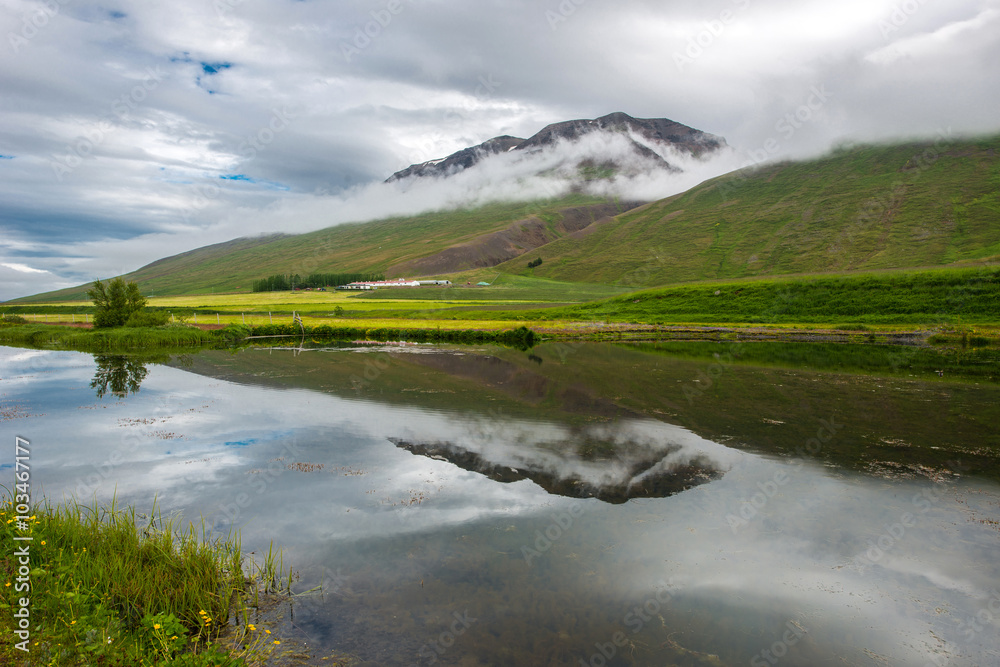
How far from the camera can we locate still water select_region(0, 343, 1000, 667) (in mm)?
9039

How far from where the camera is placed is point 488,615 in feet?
30.7

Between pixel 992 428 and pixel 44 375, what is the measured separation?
51558mm

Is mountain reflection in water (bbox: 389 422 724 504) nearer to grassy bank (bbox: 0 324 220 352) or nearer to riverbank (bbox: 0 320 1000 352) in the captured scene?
riverbank (bbox: 0 320 1000 352)

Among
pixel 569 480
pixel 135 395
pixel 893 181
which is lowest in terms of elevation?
pixel 569 480

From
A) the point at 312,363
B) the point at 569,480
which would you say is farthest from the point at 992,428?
the point at 312,363

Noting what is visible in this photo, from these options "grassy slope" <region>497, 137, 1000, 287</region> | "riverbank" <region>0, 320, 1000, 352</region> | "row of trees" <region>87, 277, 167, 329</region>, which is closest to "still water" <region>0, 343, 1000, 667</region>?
"riverbank" <region>0, 320, 1000, 352</region>

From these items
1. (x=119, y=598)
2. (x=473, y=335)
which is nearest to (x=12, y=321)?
(x=473, y=335)

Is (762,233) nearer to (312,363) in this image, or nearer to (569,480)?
(312,363)

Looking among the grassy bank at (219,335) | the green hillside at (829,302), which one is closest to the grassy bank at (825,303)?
the green hillside at (829,302)

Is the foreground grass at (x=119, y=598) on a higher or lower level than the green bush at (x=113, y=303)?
lower
